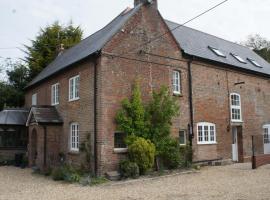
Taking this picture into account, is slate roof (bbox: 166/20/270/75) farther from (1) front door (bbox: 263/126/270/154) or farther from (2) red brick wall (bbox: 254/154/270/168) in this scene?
(2) red brick wall (bbox: 254/154/270/168)

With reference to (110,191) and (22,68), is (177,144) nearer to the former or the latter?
(110,191)

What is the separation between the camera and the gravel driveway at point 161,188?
10.8 meters

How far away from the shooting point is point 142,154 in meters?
14.8

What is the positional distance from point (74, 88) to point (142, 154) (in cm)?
569

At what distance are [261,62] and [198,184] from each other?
18441mm

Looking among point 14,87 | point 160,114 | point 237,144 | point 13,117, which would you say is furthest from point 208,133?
point 14,87

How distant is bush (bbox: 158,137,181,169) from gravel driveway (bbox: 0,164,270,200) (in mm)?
1258

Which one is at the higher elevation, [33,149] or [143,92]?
[143,92]

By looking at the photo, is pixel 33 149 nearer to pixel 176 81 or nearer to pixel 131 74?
pixel 131 74

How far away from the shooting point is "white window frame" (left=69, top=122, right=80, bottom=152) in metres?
17.1

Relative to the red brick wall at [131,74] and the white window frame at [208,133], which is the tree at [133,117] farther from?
the white window frame at [208,133]

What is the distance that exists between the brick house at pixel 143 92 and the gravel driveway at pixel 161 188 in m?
2.30

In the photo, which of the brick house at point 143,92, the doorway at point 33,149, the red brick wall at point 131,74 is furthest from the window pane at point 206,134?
the doorway at point 33,149

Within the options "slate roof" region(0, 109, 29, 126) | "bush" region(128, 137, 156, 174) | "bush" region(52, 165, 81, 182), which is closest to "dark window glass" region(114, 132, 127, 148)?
"bush" region(128, 137, 156, 174)
